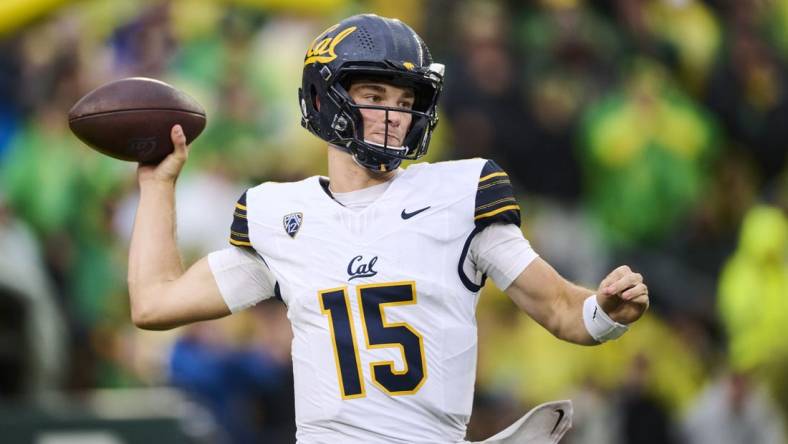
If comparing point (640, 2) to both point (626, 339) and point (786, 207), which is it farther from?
point (626, 339)

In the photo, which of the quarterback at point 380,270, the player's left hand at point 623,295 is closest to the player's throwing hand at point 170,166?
the quarterback at point 380,270

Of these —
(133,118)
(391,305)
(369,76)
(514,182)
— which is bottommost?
(514,182)

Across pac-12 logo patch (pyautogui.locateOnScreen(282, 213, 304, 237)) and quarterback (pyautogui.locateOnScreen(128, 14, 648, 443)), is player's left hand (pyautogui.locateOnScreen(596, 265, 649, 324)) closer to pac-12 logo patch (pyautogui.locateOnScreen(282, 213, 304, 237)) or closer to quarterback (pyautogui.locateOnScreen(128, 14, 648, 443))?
quarterback (pyautogui.locateOnScreen(128, 14, 648, 443))

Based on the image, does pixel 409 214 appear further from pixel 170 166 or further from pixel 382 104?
pixel 170 166

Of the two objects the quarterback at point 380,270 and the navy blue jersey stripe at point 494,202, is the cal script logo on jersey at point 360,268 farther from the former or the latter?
the navy blue jersey stripe at point 494,202

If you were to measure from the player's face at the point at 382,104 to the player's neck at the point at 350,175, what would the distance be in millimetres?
108

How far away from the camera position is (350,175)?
3.52 metres

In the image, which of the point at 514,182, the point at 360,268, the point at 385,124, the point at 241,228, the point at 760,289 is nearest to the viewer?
the point at 360,268

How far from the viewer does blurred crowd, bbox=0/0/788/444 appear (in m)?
7.38

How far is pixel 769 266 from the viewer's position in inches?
333

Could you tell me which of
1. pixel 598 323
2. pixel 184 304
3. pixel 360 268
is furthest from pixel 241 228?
pixel 598 323

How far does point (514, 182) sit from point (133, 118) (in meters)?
4.82

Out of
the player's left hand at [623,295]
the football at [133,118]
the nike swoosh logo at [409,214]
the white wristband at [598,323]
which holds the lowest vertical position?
the white wristband at [598,323]

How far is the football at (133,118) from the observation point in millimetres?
3684
